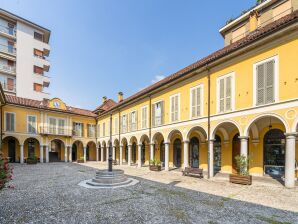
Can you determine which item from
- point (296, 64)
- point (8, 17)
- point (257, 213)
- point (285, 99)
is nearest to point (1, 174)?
point (257, 213)

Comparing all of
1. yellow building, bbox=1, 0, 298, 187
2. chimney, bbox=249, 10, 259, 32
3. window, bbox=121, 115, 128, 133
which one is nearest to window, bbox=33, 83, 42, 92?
yellow building, bbox=1, 0, 298, 187

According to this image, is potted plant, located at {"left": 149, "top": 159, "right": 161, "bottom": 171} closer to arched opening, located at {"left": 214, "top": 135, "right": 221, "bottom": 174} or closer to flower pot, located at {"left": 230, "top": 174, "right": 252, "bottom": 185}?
arched opening, located at {"left": 214, "top": 135, "right": 221, "bottom": 174}

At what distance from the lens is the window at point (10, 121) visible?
22.5 meters

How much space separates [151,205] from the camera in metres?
6.71

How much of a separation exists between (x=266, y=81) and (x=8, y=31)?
113 ft

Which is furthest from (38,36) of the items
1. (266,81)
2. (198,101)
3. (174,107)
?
(266,81)

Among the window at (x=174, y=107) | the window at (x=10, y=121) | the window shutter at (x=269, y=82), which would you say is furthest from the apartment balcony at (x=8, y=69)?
the window shutter at (x=269, y=82)

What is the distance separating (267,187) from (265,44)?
7.53 metres

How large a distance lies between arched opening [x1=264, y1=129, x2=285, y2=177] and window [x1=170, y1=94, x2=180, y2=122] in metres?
6.51

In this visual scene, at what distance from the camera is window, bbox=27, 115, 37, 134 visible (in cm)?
2441

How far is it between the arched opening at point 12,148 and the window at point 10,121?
1908 millimetres

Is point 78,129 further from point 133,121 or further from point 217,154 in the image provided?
point 217,154

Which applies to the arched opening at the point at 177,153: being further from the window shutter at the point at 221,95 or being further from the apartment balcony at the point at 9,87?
the apartment balcony at the point at 9,87

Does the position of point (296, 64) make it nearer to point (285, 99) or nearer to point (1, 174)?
point (285, 99)
